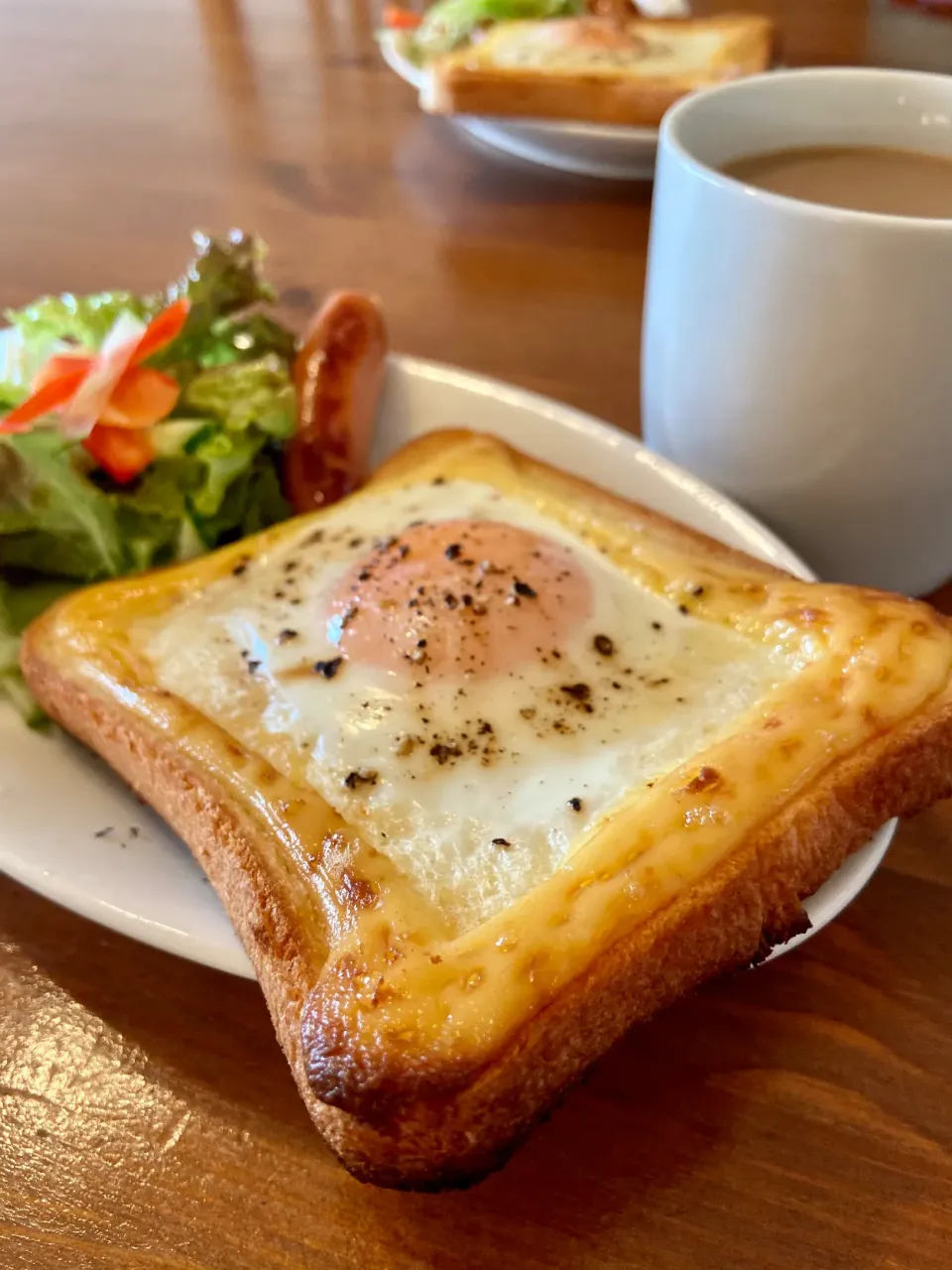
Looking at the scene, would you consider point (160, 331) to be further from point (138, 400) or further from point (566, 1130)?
point (566, 1130)

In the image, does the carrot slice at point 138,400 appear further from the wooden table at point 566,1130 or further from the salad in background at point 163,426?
the wooden table at point 566,1130

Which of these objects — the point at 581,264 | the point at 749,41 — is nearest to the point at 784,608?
the point at 581,264

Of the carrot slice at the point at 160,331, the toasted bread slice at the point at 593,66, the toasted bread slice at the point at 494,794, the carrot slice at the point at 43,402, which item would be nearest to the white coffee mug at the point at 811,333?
the toasted bread slice at the point at 494,794

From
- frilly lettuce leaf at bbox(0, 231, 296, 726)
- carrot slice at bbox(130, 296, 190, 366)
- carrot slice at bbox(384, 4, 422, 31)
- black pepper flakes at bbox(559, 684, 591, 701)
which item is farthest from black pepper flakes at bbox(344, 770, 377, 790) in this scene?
carrot slice at bbox(384, 4, 422, 31)

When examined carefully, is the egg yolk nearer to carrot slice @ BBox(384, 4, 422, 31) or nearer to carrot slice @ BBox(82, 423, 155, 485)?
carrot slice @ BBox(82, 423, 155, 485)

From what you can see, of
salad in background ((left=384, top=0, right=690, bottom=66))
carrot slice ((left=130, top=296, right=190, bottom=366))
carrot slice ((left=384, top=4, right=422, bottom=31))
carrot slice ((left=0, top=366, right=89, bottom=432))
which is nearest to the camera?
carrot slice ((left=0, top=366, right=89, bottom=432))

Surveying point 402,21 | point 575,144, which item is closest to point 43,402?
point 575,144
